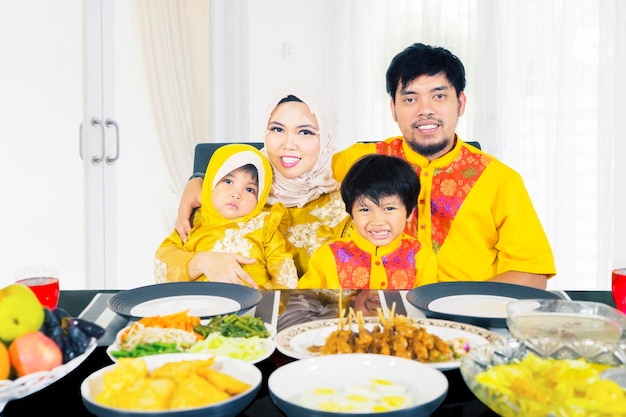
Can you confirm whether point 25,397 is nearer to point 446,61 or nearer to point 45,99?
point 446,61

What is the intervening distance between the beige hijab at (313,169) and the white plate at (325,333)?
99 centimetres

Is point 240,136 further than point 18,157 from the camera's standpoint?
Yes

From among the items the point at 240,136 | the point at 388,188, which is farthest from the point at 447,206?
the point at 240,136

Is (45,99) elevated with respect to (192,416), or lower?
elevated

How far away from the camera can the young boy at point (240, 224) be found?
211cm

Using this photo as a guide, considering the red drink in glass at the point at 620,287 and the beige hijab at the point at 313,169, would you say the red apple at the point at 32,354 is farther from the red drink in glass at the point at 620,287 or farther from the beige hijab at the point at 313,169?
the beige hijab at the point at 313,169

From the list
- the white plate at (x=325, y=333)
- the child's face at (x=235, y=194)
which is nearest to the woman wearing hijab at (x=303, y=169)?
the child's face at (x=235, y=194)

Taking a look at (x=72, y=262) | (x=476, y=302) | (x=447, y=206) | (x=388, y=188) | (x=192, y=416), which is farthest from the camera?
(x=72, y=262)

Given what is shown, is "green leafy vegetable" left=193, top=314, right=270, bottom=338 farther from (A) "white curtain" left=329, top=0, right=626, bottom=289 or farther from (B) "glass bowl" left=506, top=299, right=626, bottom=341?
(A) "white curtain" left=329, top=0, right=626, bottom=289

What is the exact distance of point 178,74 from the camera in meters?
4.33

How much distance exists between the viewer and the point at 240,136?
4.61 metres

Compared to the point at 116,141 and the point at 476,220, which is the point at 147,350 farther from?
the point at 116,141

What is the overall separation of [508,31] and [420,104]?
2.27 meters

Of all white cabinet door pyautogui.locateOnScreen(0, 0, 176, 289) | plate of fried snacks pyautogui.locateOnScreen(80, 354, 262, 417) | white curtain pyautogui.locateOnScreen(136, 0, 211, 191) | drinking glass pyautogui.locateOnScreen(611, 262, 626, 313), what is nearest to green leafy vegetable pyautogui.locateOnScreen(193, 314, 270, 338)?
plate of fried snacks pyautogui.locateOnScreen(80, 354, 262, 417)
